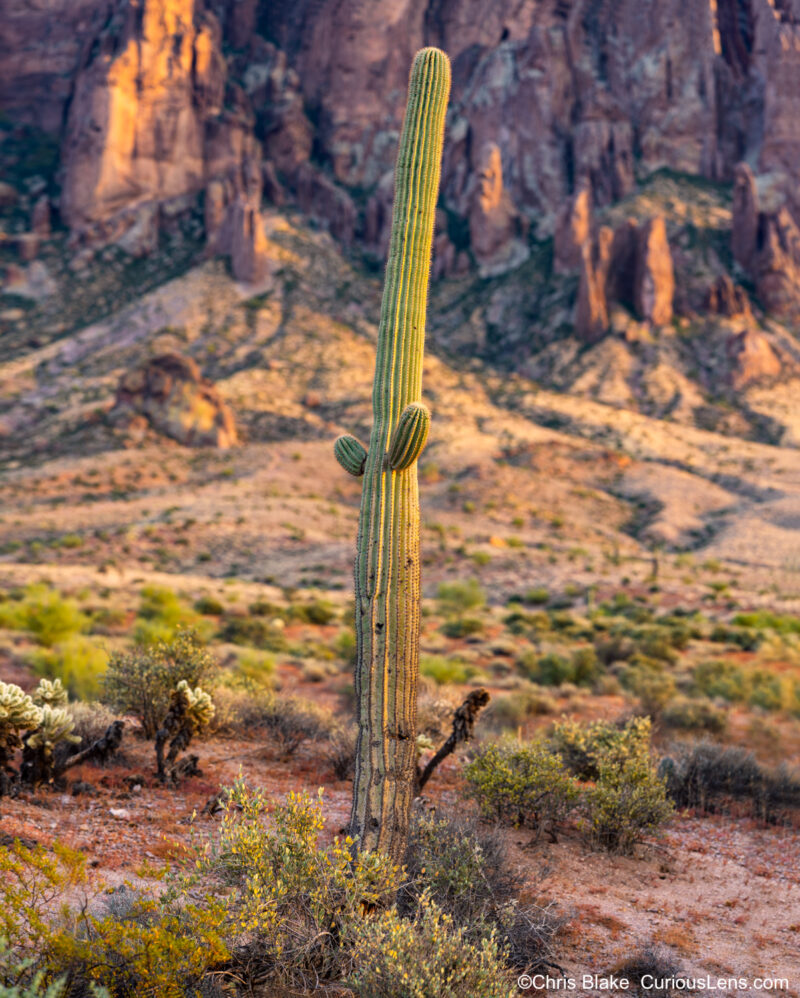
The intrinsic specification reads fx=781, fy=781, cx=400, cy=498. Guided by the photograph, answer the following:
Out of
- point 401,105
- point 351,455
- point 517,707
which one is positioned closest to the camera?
point 351,455

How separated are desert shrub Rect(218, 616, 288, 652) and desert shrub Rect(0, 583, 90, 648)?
3681 mm

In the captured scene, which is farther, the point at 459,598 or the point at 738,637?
the point at 459,598

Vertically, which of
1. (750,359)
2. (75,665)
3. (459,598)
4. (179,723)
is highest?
(750,359)

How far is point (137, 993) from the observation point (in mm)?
3762

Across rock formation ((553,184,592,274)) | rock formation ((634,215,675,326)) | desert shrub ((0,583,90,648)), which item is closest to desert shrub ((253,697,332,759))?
desert shrub ((0,583,90,648))

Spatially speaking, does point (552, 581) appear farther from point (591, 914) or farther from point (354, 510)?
point (591, 914)

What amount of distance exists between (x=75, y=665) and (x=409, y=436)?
8.63 meters

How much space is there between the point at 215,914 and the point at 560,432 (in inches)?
2348

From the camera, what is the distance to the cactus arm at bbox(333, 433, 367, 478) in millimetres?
6508

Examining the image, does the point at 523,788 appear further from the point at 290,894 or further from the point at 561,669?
the point at 561,669

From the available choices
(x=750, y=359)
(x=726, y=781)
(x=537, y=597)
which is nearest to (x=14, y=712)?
(x=726, y=781)

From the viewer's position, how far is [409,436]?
6.00m

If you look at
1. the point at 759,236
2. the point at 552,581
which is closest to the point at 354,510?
the point at 552,581

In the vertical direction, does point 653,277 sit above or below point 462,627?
above
